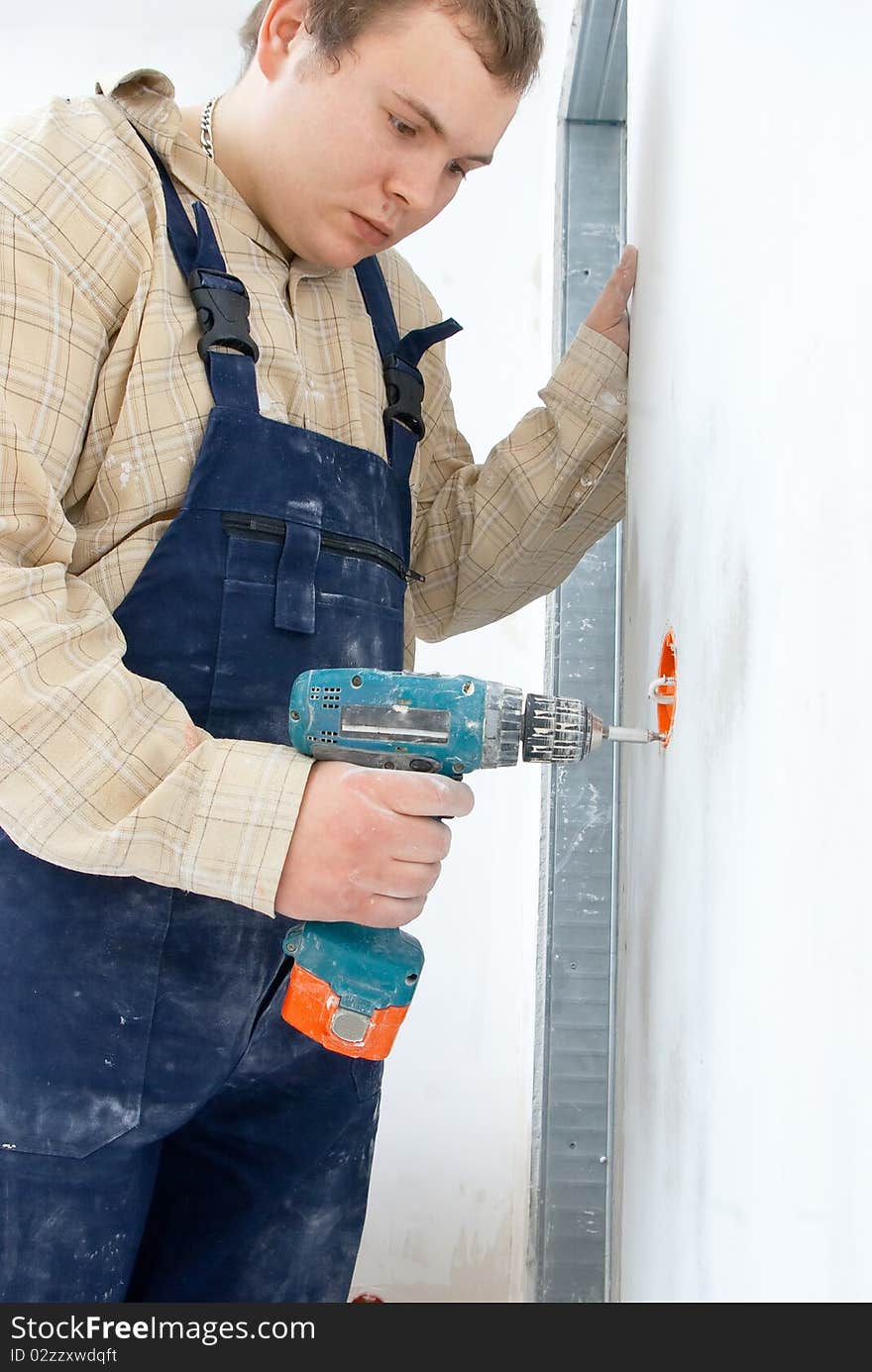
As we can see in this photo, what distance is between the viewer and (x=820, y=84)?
53 centimetres

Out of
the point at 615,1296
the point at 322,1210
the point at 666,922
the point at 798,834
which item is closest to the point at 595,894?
the point at 615,1296

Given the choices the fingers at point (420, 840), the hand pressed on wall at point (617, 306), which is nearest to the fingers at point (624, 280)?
the hand pressed on wall at point (617, 306)

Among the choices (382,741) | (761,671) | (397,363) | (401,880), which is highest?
(397,363)

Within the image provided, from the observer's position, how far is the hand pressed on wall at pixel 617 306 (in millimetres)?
1304

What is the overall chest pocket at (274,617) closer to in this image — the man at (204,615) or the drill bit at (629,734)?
the man at (204,615)

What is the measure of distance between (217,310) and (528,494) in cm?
43

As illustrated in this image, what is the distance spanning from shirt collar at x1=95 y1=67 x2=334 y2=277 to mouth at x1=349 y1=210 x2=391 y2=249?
102 millimetres

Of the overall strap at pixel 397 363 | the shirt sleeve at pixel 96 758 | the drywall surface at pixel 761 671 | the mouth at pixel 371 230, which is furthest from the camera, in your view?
the overall strap at pixel 397 363

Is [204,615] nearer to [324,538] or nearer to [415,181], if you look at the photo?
[324,538]

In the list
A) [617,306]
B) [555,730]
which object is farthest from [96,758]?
[617,306]

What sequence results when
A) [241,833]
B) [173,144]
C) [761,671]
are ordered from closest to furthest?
[761,671]
[241,833]
[173,144]

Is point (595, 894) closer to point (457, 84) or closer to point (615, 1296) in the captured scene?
point (615, 1296)

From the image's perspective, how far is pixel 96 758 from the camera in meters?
0.92

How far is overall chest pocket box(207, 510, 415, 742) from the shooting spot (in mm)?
1077
